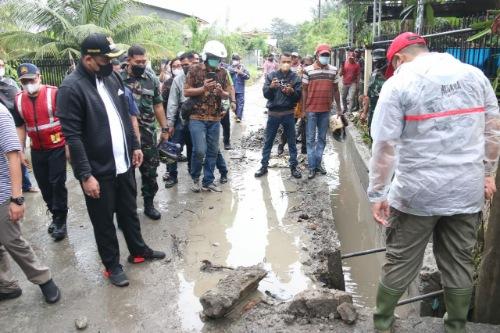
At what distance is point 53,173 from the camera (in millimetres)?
4586

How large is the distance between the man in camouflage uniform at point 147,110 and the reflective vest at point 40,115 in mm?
831

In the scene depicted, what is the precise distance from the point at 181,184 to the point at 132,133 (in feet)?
8.96

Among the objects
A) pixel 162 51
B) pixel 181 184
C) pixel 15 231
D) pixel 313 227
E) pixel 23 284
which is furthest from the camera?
pixel 162 51

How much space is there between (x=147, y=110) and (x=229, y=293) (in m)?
2.61

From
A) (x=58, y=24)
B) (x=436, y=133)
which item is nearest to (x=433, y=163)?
(x=436, y=133)

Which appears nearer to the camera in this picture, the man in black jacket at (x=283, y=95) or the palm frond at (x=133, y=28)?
the man in black jacket at (x=283, y=95)

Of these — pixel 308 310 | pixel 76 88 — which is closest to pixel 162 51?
pixel 76 88

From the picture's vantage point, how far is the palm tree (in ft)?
45.1

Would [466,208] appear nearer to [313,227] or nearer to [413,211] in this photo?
[413,211]

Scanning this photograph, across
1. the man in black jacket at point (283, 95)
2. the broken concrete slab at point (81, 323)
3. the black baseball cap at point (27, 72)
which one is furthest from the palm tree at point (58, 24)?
the broken concrete slab at point (81, 323)

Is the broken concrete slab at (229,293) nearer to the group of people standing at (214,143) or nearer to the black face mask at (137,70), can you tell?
the group of people standing at (214,143)

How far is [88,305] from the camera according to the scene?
3416 mm

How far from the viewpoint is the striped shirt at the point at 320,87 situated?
6461 millimetres

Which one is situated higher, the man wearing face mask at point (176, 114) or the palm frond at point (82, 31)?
the palm frond at point (82, 31)
